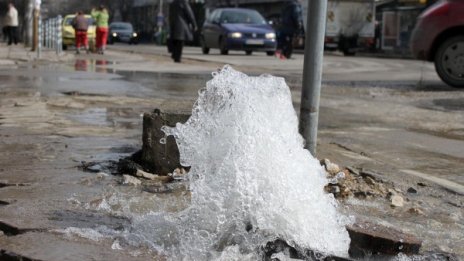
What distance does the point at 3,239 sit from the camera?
3205 millimetres

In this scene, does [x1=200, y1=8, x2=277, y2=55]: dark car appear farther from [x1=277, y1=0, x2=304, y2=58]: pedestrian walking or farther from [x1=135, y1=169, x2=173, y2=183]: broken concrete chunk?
[x1=135, y1=169, x2=173, y2=183]: broken concrete chunk

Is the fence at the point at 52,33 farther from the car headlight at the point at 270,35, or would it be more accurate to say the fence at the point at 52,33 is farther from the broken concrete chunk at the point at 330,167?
the broken concrete chunk at the point at 330,167

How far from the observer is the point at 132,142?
585cm

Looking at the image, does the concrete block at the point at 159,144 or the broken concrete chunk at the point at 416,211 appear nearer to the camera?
the broken concrete chunk at the point at 416,211

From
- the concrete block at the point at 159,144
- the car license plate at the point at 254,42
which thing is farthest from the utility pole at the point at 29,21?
the concrete block at the point at 159,144

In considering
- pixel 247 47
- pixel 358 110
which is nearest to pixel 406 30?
pixel 247 47

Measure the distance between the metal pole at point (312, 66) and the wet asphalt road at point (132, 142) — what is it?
68cm

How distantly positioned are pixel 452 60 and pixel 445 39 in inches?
15.5

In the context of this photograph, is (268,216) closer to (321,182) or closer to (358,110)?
(321,182)

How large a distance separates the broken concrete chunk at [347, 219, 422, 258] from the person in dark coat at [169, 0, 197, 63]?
47.1ft

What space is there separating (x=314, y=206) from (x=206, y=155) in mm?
569

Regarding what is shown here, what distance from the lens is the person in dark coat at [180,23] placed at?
17250 mm

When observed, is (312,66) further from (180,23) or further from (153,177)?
(180,23)

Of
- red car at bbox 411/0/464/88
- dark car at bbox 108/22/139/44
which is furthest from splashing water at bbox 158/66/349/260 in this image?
dark car at bbox 108/22/139/44
